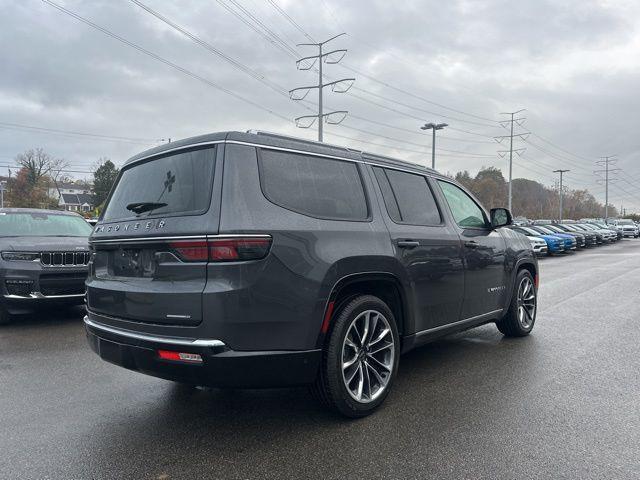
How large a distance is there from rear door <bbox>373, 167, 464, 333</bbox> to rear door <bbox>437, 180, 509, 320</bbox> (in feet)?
0.64

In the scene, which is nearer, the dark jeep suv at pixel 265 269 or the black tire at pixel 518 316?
the dark jeep suv at pixel 265 269

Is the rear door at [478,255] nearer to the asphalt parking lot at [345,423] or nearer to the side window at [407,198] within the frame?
the side window at [407,198]

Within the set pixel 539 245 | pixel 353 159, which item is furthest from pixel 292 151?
pixel 539 245

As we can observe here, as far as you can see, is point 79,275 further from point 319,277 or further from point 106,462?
point 319,277

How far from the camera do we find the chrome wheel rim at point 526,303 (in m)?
5.93

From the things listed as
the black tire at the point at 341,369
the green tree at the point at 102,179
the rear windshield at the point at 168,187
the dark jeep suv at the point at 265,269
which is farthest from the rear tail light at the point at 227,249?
the green tree at the point at 102,179

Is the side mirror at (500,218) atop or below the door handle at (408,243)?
atop

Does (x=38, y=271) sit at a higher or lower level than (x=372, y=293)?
lower

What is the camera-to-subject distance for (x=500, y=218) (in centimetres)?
534

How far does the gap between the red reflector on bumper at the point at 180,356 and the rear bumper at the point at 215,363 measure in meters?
0.02

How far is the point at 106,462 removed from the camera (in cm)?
294

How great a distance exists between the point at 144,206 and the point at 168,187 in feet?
0.72

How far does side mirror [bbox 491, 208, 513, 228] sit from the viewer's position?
5.32 metres

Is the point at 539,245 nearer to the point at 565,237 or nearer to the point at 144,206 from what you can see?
the point at 565,237
